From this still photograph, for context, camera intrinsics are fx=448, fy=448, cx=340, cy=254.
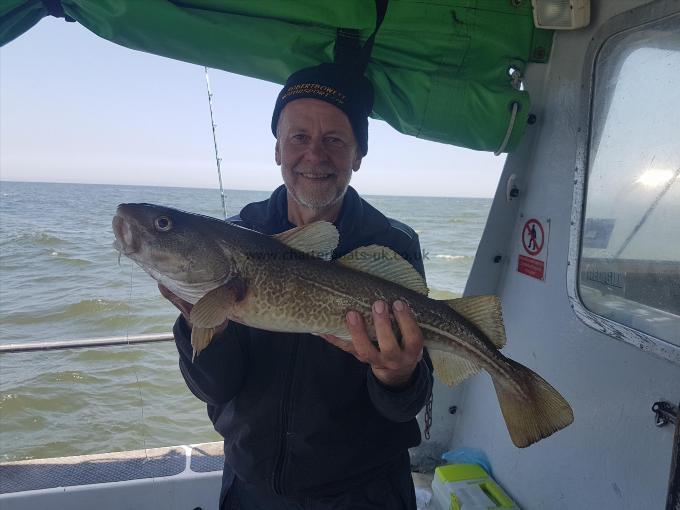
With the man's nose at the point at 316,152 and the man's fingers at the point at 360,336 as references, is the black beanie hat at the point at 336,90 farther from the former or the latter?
the man's fingers at the point at 360,336

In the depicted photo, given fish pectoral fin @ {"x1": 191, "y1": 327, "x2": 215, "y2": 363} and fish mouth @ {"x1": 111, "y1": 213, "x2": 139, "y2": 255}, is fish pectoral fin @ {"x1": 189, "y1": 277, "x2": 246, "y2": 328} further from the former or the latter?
fish mouth @ {"x1": 111, "y1": 213, "x2": 139, "y2": 255}

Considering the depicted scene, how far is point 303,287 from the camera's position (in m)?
2.14

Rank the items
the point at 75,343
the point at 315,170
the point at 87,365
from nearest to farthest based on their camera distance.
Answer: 1. the point at 315,170
2. the point at 75,343
3. the point at 87,365

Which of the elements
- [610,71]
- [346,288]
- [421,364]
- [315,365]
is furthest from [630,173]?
[315,365]

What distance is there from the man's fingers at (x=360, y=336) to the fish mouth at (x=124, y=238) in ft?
3.41

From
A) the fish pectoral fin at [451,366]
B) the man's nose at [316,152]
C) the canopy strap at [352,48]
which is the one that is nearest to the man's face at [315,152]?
the man's nose at [316,152]

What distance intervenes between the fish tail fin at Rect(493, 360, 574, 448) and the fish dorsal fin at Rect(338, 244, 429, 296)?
2.11 feet

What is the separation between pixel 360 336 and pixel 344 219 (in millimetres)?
840

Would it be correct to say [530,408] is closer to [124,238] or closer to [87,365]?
[124,238]

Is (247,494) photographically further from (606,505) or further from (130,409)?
(130,409)

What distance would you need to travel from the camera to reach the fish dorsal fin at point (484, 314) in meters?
2.29

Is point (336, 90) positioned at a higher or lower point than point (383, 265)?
higher

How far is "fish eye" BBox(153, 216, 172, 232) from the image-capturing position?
6.88 feet

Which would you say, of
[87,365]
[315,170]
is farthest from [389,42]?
[87,365]
